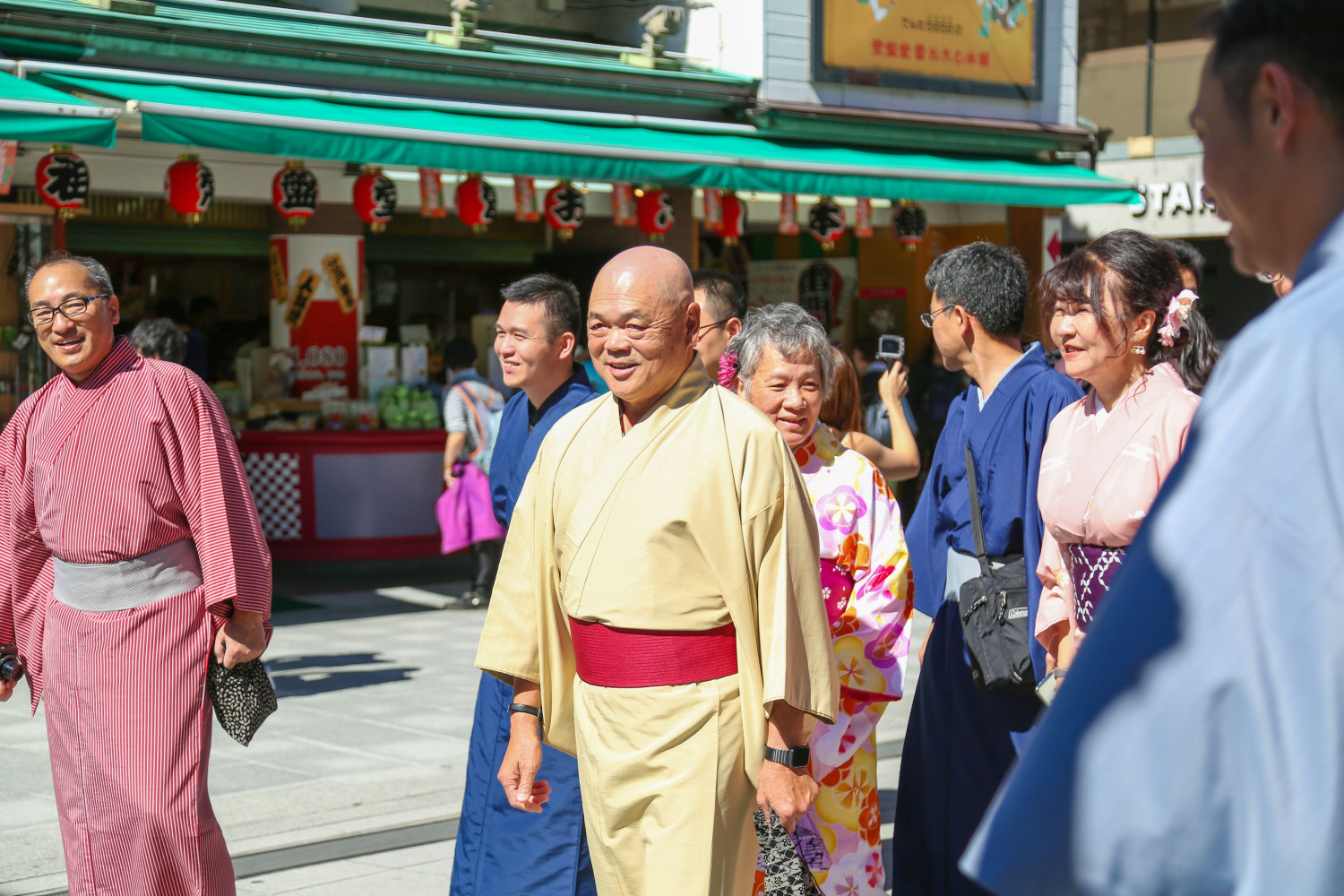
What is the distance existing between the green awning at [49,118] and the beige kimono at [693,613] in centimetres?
502

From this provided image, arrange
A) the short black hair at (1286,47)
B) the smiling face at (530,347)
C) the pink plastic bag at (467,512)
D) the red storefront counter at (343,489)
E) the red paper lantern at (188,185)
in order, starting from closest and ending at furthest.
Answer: the short black hair at (1286,47)
the smiling face at (530,347)
the red paper lantern at (188,185)
the pink plastic bag at (467,512)
the red storefront counter at (343,489)

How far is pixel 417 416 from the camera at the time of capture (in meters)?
11.1

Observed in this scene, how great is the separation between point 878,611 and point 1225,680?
2.62 meters

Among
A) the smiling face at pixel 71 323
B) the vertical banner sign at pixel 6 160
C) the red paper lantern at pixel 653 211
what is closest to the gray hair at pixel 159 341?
the vertical banner sign at pixel 6 160

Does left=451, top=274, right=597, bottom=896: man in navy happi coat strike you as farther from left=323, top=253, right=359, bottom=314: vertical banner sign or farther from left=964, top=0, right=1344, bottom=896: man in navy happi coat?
left=323, top=253, right=359, bottom=314: vertical banner sign

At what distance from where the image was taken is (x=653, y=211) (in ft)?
36.6

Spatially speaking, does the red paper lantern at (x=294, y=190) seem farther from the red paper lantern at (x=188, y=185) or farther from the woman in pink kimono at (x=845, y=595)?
the woman in pink kimono at (x=845, y=595)

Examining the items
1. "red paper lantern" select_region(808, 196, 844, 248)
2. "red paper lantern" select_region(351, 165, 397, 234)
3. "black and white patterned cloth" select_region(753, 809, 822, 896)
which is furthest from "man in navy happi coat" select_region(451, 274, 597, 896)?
"red paper lantern" select_region(808, 196, 844, 248)

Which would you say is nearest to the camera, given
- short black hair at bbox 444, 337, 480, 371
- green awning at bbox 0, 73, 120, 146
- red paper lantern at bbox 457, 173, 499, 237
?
green awning at bbox 0, 73, 120, 146

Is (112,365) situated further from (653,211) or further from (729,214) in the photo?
(729,214)

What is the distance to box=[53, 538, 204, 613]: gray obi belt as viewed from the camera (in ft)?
11.7

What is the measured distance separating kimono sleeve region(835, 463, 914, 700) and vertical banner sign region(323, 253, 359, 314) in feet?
27.4

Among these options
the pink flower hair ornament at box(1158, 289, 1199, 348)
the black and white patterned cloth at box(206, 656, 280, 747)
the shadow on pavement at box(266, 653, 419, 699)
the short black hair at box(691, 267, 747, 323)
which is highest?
the short black hair at box(691, 267, 747, 323)

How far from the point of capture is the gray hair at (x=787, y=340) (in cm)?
367
